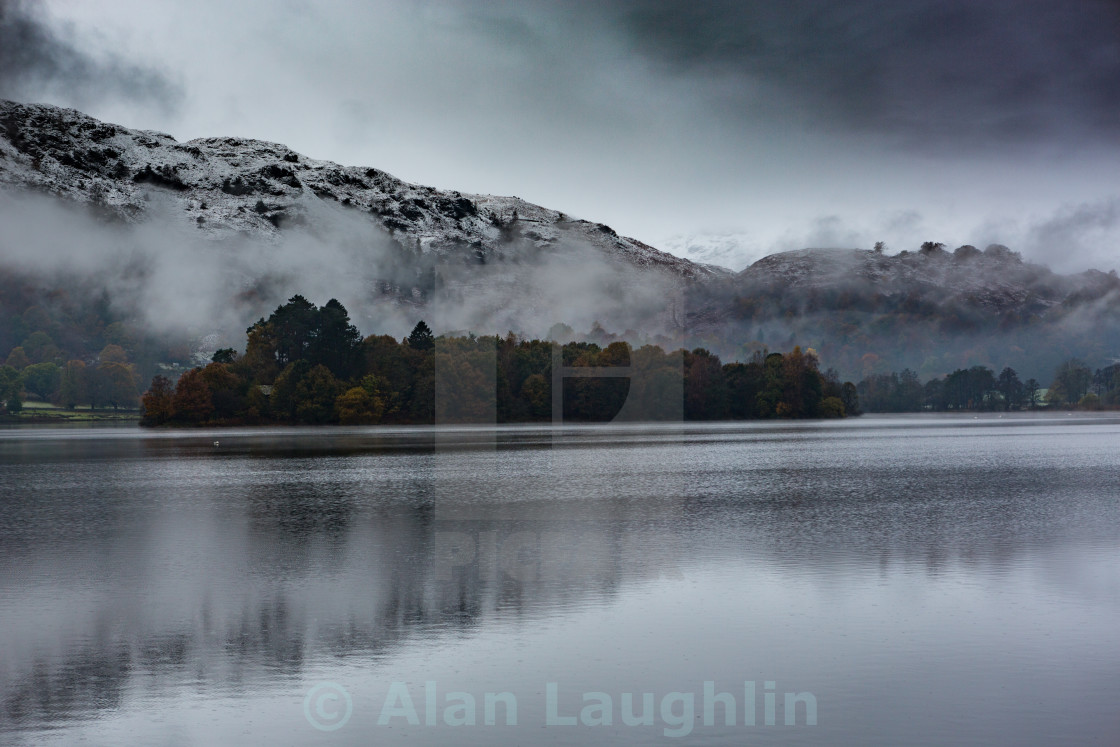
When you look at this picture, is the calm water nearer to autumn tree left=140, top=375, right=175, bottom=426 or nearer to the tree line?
the tree line

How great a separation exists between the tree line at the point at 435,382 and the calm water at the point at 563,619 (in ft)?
374

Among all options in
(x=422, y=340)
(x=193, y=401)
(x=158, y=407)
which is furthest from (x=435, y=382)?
(x=158, y=407)

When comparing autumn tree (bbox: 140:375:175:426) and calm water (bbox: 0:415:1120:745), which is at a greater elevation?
autumn tree (bbox: 140:375:175:426)

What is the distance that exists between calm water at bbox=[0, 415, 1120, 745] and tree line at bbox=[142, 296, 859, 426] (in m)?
114

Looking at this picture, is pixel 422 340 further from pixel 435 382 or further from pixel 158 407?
pixel 158 407

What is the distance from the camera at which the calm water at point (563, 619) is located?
12.3m

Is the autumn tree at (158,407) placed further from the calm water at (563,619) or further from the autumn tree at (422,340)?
the calm water at (563,619)

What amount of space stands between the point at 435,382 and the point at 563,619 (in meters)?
143

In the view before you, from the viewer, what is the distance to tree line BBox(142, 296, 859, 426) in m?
151

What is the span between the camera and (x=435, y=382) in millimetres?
159000

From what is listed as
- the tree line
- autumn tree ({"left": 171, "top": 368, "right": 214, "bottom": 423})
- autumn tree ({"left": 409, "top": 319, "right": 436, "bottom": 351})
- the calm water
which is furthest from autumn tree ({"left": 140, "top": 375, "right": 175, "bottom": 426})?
the calm water

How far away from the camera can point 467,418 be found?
164750mm

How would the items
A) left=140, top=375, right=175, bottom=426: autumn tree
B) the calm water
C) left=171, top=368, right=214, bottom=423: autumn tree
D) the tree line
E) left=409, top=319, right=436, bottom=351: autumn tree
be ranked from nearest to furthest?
the calm water < left=171, top=368, right=214, bottom=423: autumn tree < the tree line < left=140, top=375, right=175, bottom=426: autumn tree < left=409, top=319, right=436, bottom=351: autumn tree

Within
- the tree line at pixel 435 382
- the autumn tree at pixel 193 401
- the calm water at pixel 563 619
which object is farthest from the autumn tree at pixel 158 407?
the calm water at pixel 563 619
